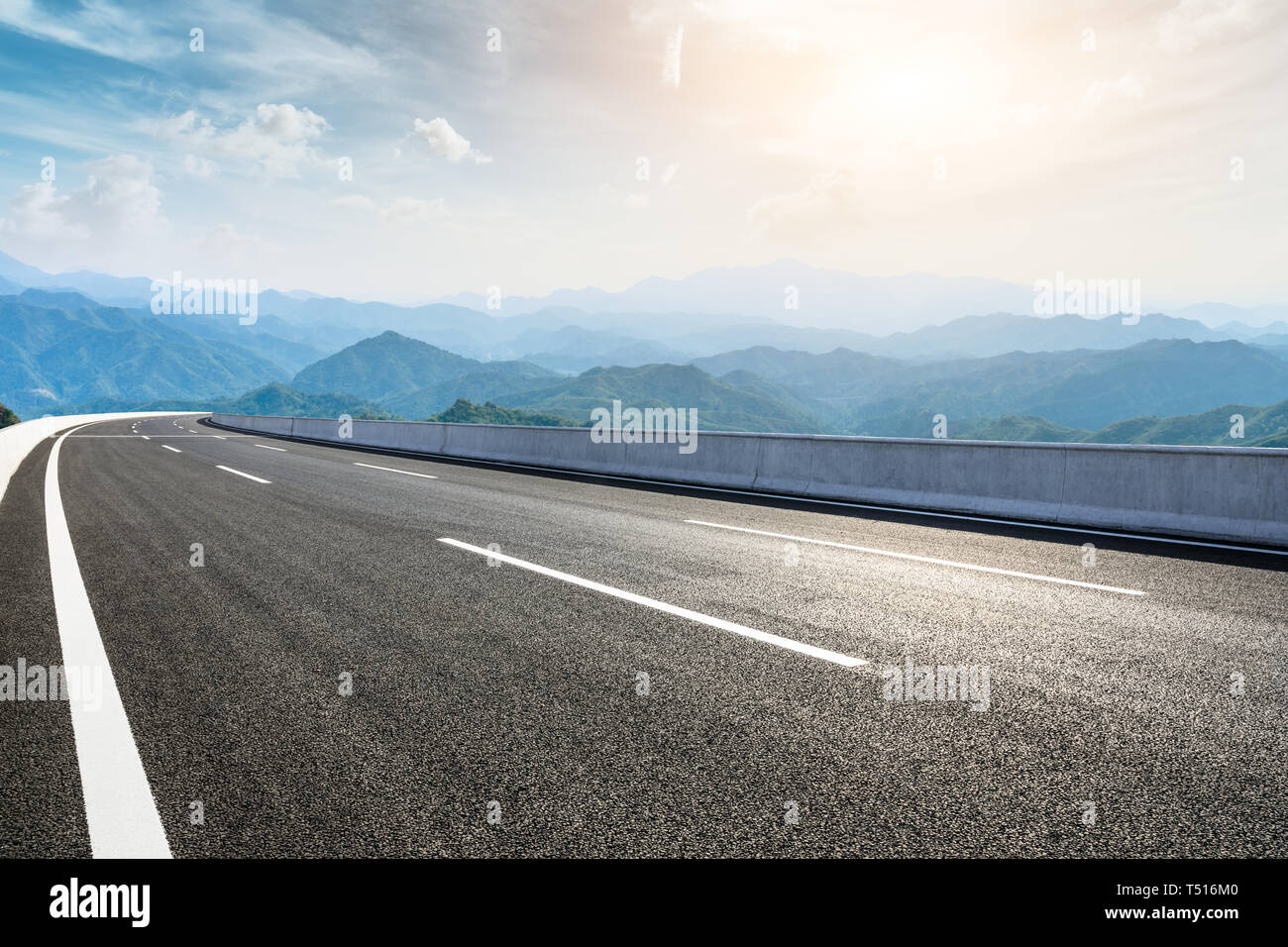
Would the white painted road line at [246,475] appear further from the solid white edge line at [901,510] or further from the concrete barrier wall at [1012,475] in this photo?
the concrete barrier wall at [1012,475]

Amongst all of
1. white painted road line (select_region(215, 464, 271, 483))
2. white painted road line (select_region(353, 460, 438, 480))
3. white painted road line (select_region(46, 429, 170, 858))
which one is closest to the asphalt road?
white painted road line (select_region(46, 429, 170, 858))

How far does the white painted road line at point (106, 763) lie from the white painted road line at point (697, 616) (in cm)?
303

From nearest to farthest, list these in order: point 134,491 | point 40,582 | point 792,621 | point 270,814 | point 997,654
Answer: point 270,814, point 997,654, point 792,621, point 40,582, point 134,491

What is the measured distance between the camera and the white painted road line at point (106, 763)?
8.16 ft

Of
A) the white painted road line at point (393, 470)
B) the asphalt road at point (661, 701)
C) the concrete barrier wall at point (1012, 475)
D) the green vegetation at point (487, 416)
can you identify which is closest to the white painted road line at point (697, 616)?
the asphalt road at point (661, 701)

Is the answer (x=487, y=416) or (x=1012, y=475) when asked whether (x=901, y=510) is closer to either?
(x=1012, y=475)

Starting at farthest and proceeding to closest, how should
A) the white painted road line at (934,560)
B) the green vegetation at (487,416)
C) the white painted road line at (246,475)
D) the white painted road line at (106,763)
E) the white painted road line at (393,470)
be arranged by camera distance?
the green vegetation at (487,416), the white painted road line at (393,470), the white painted road line at (246,475), the white painted road line at (934,560), the white painted road line at (106,763)

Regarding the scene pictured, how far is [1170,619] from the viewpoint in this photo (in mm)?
5191

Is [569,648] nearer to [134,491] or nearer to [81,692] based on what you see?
[81,692]

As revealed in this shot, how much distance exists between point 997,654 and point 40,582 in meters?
7.08

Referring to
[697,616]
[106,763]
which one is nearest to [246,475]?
[697,616]

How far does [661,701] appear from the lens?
3.66m
